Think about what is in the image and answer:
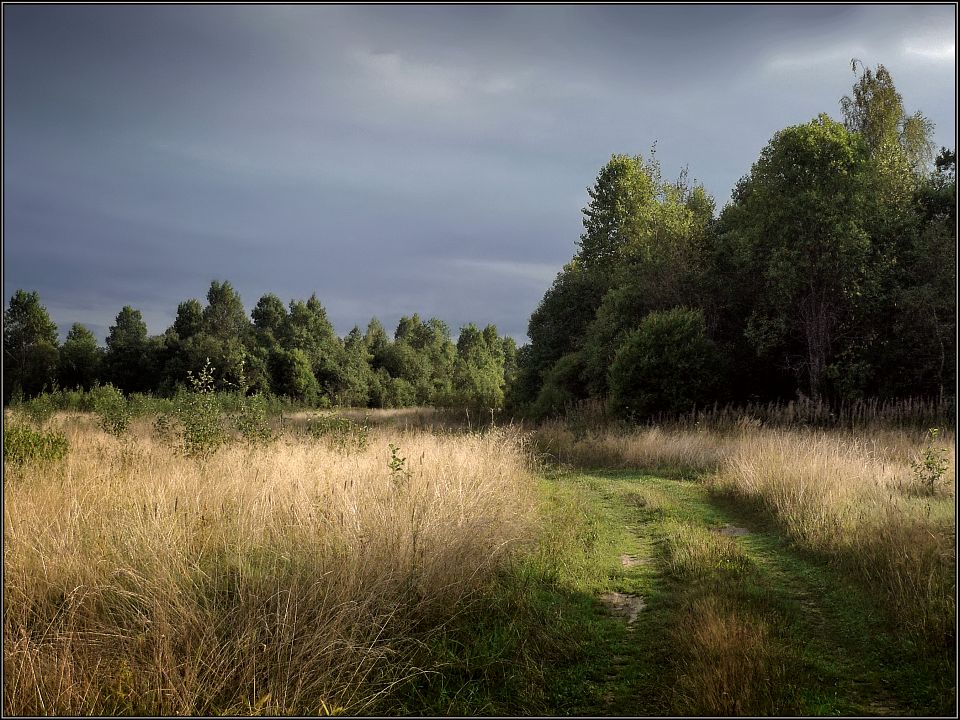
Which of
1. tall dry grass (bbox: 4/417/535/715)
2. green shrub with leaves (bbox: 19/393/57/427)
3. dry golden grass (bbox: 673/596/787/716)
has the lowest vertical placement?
dry golden grass (bbox: 673/596/787/716)

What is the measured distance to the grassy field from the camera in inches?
142

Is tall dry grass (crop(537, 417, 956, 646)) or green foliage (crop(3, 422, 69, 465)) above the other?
green foliage (crop(3, 422, 69, 465))

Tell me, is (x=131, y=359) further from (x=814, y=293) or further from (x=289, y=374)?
(x=814, y=293)

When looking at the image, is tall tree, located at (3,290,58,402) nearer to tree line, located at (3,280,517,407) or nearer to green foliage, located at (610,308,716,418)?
tree line, located at (3,280,517,407)

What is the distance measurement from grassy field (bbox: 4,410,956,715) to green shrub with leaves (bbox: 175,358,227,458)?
1.94 feet

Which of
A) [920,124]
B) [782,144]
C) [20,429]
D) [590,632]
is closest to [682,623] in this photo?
[590,632]

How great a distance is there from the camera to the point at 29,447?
782 centimetres

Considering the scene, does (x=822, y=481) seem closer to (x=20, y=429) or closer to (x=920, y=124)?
(x=20, y=429)

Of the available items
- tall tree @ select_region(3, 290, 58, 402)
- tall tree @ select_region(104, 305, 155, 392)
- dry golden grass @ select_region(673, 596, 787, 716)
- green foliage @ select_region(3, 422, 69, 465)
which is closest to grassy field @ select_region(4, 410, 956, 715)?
dry golden grass @ select_region(673, 596, 787, 716)

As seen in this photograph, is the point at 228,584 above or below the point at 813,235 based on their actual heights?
below

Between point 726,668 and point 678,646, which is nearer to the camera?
point 726,668

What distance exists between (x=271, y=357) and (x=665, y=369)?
31.1 metres

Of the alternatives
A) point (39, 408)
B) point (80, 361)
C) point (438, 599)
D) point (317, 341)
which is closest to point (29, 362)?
point (39, 408)

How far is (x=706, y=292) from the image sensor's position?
27.0 metres
